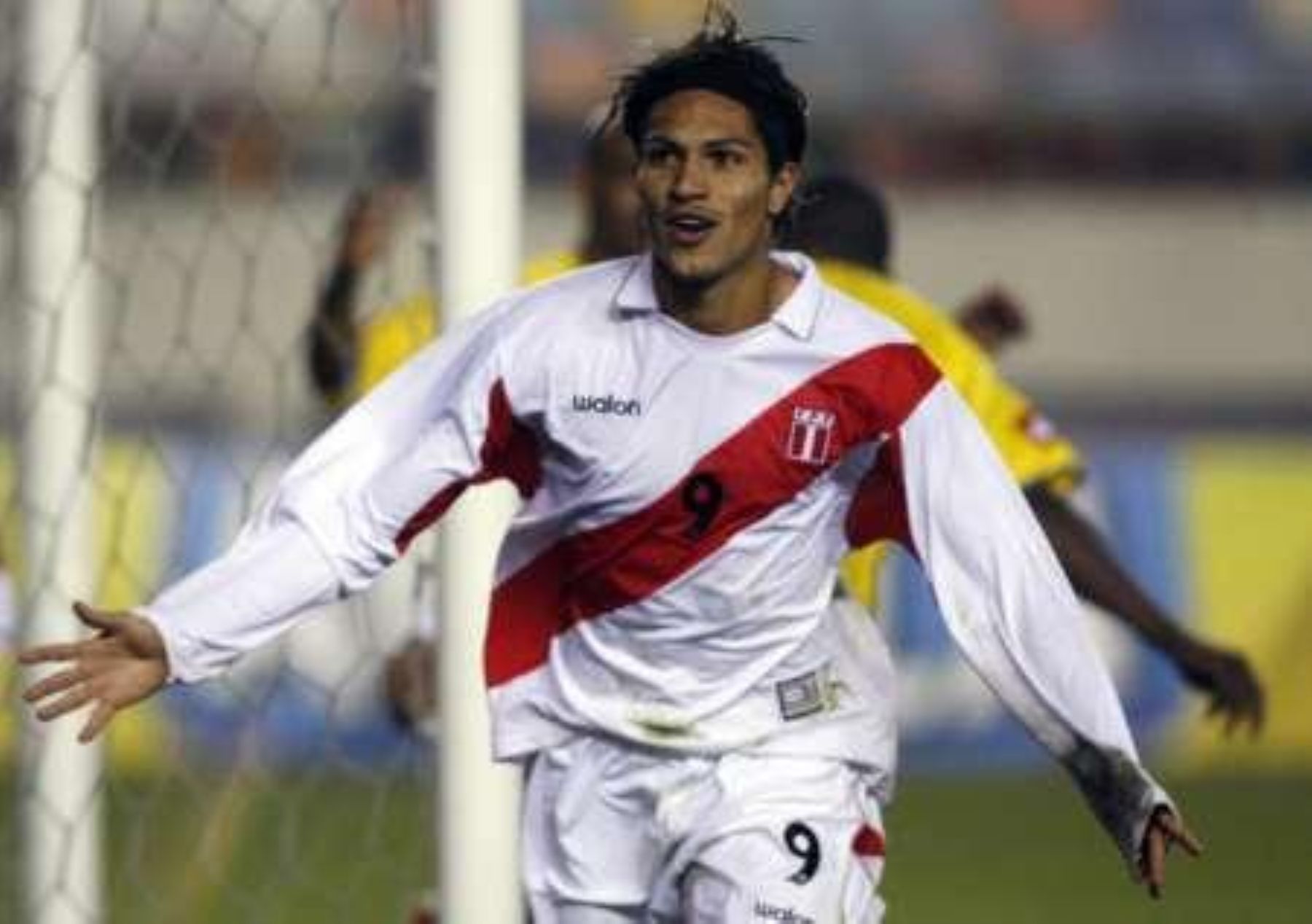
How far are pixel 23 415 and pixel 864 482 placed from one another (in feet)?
A: 9.73

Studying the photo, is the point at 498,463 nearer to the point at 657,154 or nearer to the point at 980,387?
the point at 657,154

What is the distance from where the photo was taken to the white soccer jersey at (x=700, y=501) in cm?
564

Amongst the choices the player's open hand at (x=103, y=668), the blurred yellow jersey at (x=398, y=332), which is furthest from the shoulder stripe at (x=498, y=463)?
the blurred yellow jersey at (x=398, y=332)

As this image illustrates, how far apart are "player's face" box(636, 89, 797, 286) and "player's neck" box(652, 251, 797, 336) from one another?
0.7 inches

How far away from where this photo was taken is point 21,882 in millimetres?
8500

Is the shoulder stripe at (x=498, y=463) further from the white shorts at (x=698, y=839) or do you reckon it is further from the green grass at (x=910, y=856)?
the green grass at (x=910, y=856)

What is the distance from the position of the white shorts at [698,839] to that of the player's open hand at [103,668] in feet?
2.36

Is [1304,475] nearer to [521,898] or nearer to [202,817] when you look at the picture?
[202,817]

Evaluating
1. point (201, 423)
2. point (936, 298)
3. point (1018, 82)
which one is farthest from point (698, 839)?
point (1018, 82)

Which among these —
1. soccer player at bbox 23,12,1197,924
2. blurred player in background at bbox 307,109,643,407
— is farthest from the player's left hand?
blurred player in background at bbox 307,109,643,407

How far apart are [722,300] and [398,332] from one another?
2320 mm

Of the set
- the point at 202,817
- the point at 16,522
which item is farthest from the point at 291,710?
the point at 16,522

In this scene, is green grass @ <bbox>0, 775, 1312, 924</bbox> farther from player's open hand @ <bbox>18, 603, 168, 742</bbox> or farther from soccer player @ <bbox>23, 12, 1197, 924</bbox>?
player's open hand @ <bbox>18, 603, 168, 742</bbox>

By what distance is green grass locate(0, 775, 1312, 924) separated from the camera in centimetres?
1078
